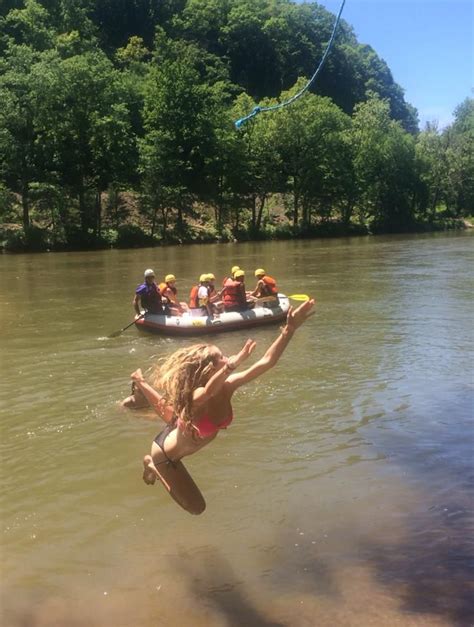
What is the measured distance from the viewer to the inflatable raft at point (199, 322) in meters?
12.2

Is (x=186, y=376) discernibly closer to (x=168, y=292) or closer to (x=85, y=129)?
(x=168, y=292)

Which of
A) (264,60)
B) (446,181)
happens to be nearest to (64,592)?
(446,181)

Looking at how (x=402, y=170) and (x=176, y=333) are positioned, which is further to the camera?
(x=402, y=170)

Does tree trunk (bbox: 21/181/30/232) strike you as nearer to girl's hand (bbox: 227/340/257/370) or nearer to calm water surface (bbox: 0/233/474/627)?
calm water surface (bbox: 0/233/474/627)

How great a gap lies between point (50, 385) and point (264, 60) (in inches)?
3478

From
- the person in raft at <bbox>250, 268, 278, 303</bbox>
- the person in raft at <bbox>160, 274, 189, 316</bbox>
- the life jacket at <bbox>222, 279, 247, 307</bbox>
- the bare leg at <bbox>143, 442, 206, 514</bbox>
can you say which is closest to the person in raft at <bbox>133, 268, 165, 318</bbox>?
the person in raft at <bbox>160, 274, 189, 316</bbox>

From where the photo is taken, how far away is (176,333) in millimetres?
12219

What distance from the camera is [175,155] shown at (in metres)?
43.8

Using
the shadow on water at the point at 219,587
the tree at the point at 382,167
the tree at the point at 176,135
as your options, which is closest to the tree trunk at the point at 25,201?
the tree at the point at 176,135

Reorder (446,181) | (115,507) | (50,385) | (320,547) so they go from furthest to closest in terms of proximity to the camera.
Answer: (446,181) < (50,385) < (115,507) < (320,547)

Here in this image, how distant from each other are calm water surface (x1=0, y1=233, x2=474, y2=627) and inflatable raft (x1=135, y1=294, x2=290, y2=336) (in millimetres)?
527

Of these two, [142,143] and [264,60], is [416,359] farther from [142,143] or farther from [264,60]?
[264,60]

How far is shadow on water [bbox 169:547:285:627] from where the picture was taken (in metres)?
3.67

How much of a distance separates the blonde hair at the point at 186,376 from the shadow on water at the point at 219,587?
3.50ft
